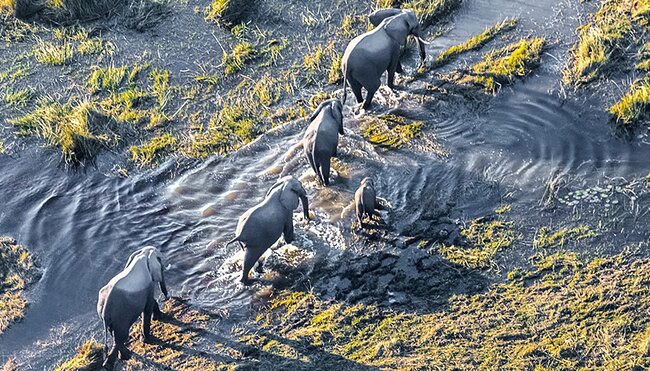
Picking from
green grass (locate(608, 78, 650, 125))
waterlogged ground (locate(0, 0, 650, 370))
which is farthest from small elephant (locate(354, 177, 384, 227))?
green grass (locate(608, 78, 650, 125))

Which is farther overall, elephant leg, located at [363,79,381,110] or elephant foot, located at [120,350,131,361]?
elephant leg, located at [363,79,381,110]

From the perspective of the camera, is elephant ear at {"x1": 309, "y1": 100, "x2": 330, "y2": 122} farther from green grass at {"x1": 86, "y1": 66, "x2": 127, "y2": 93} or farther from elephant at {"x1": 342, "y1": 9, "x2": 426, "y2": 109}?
green grass at {"x1": 86, "y1": 66, "x2": 127, "y2": 93}

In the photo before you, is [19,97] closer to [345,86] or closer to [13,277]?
[13,277]

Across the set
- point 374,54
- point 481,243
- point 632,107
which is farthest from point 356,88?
point 632,107

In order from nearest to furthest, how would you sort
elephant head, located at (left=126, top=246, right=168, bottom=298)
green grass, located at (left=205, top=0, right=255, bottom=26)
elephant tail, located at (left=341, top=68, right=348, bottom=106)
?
elephant head, located at (left=126, top=246, right=168, bottom=298), elephant tail, located at (left=341, top=68, right=348, bottom=106), green grass, located at (left=205, top=0, right=255, bottom=26)

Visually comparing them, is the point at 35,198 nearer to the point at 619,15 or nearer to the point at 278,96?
the point at 278,96

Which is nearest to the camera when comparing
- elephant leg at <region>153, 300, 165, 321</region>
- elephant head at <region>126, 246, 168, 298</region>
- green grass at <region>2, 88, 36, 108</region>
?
elephant head at <region>126, 246, 168, 298</region>

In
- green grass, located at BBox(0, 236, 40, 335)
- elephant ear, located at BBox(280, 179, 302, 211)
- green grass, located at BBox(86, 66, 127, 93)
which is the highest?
green grass, located at BBox(86, 66, 127, 93)
